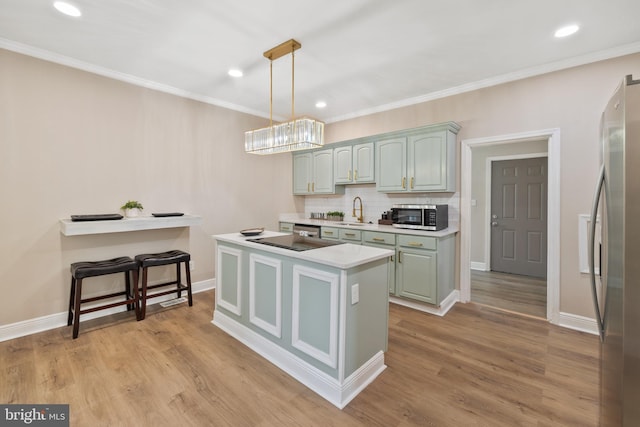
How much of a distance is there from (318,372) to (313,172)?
349 cm

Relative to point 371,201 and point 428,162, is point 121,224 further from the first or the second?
point 428,162

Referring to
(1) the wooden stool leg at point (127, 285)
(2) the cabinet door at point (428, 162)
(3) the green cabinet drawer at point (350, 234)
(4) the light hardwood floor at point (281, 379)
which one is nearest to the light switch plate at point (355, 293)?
(4) the light hardwood floor at point (281, 379)

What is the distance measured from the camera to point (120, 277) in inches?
134

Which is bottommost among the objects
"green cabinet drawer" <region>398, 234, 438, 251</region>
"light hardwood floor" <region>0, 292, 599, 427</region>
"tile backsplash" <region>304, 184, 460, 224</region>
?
"light hardwood floor" <region>0, 292, 599, 427</region>

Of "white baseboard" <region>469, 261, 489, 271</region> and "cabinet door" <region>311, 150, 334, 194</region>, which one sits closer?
"cabinet door" <region>311, 150, 334, 194</region>

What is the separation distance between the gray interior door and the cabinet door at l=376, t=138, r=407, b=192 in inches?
93.5

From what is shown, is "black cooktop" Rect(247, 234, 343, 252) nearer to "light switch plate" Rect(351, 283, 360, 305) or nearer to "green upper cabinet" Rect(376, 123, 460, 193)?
"light switch plate" Rect(351, 283, 360, 305)

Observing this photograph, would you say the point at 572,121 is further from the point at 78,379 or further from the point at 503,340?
the point at 78,379

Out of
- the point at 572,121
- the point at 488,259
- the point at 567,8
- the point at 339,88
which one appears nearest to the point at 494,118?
the point at 572,121

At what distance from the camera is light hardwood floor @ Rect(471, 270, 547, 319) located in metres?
3.56

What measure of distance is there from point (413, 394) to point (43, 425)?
2.34 m

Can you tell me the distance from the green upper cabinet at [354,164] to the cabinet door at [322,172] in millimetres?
110

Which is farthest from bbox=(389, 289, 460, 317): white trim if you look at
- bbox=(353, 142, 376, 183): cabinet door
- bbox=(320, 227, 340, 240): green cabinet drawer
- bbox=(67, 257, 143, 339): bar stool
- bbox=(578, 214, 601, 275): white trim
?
bbox=(67, 257, 143, 339): bar stool

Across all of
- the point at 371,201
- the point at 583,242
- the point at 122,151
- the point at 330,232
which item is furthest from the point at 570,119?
the point at 122,151
